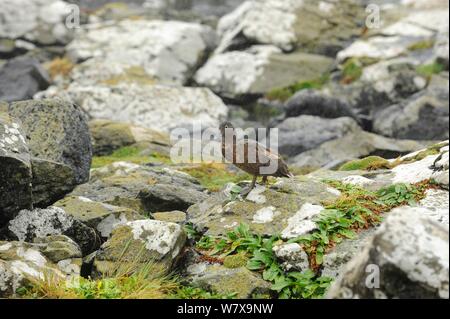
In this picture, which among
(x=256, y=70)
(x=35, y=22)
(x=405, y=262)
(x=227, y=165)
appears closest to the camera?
(x=405, y=262)

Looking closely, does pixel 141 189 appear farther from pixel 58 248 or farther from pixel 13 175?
pixel 58 248

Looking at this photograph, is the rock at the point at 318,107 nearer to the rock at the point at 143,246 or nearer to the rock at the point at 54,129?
the rock at the point at 54,129

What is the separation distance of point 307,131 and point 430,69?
10.4 metres

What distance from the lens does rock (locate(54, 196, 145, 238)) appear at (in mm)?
12016

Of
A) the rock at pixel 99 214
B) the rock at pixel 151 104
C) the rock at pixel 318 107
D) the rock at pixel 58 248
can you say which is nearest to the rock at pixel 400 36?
the rock at pixel 318 107

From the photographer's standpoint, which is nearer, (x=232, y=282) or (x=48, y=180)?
(x=232, y=282)

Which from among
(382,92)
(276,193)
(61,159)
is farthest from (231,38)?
(276,193)

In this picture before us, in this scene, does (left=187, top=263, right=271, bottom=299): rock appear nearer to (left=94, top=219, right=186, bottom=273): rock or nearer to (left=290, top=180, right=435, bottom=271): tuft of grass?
(left=94, top=219, right=186, bottom=273): rock

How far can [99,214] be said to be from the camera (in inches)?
481

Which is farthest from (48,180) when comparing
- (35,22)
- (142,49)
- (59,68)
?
(35,22)

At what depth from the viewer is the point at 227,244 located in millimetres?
10555
